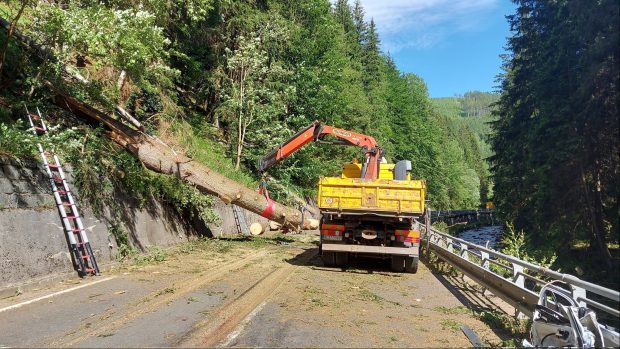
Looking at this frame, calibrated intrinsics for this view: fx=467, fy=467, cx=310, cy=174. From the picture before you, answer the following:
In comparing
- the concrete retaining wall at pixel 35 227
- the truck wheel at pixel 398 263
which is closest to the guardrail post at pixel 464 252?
the truck wheel at pixel 398 263

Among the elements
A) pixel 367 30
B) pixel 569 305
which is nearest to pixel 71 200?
pixel 569 305

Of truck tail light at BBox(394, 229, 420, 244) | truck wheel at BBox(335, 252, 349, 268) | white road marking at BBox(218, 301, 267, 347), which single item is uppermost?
truck tail light at BBox(394, 229, 420, 244)

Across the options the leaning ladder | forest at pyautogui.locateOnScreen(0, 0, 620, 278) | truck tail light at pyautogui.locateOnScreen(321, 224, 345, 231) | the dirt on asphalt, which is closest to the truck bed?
truck tail light at pyautogui.locateOnScreen(321, 224, 345, 231)

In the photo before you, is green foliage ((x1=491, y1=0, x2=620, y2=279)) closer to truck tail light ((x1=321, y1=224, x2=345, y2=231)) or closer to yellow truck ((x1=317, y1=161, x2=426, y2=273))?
yellow truck ((x1=317, y1=161, x2=426, y2=273))

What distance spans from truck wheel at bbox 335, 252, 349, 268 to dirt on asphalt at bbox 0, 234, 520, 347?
1.66ft

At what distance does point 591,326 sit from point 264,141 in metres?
20.0

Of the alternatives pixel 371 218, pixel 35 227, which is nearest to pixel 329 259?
pixel 371 218

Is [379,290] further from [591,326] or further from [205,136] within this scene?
[205,136]

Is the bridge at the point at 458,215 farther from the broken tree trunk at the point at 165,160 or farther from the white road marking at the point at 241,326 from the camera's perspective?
the white road marking at the point at 241,326

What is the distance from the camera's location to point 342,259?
40.7 ft

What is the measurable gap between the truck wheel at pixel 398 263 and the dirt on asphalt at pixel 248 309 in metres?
0.46

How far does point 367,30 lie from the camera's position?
64750 mm

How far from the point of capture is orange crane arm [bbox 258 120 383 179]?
13.5m

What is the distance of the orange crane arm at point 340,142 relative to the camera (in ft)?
44.4
